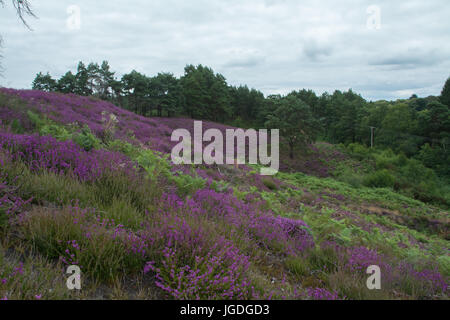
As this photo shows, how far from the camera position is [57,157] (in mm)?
4793

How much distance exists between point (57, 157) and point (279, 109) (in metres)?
34.0

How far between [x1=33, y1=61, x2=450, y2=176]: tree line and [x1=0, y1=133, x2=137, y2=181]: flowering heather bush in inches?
1260

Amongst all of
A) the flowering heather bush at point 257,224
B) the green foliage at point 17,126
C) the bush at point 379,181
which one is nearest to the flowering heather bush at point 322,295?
the flowering heather bush at point 257,224

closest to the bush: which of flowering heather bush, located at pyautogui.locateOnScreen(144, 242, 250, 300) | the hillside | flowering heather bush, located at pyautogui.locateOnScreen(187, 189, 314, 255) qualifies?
the hillside

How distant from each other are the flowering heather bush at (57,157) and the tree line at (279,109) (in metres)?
32.0

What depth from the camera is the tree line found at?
3694 centimetres

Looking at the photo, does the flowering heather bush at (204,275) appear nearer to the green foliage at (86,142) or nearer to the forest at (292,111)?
the green foliage at (86,142)

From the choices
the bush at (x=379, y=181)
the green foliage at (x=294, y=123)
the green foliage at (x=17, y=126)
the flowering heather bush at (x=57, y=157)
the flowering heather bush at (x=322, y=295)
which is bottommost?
the bush at (x=379, y=181)

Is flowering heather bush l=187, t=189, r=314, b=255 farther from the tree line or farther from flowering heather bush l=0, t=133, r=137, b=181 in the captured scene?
the tree line

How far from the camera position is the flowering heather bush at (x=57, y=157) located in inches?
179

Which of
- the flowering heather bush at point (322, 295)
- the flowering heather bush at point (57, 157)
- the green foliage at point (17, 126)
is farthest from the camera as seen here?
the green foliage at point (17, 126)

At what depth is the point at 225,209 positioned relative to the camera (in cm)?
500

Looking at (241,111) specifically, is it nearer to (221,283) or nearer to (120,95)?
(120,95)
